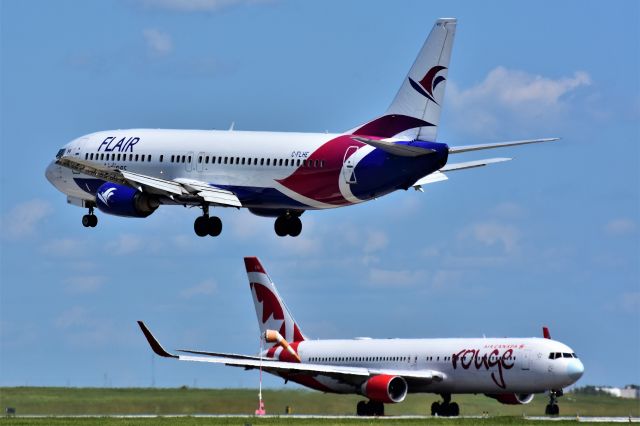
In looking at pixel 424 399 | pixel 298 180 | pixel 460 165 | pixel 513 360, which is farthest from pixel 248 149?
pixel 424 399

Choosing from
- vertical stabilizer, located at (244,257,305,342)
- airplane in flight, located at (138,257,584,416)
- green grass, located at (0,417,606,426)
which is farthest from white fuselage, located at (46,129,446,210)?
vertical stabilizer, located at (244,257,305,342)

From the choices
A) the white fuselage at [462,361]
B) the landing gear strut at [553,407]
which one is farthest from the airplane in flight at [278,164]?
the landing gear strut at [553,407]

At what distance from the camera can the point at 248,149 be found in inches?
3211

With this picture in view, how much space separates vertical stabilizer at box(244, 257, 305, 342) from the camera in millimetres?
125000

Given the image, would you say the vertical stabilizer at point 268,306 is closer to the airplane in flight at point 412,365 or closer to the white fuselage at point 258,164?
the airplane in flight at point 412,365

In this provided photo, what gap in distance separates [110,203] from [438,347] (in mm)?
38906

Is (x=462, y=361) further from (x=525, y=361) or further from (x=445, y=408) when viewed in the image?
(x=525, y=361)

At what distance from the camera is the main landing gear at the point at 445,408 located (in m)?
113

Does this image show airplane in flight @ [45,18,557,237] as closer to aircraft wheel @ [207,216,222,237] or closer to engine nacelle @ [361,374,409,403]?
aircraft wheel @ [207,216,222,237]

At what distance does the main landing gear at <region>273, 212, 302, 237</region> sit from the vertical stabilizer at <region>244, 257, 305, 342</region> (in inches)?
1613

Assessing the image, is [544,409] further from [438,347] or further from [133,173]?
[133,173]

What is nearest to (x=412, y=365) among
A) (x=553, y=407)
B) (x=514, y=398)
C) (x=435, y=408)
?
(x=435, y=408)

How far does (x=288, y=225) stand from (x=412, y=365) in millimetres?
34054

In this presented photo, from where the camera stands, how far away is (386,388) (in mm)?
111062
